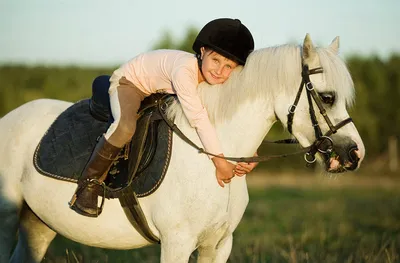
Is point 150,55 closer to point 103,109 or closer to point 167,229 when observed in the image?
point 103,109

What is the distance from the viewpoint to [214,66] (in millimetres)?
4383

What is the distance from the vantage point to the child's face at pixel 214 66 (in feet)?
14.3

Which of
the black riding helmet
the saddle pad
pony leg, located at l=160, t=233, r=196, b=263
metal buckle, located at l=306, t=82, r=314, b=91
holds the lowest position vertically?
pony leg, located at l=160, t=233, r=196, b=263

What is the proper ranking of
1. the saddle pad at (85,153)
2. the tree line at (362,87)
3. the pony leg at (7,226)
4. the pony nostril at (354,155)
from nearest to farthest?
the pony nostril at (354,155)
the saddle pad at (85,153)
the pony leg at (7,226)
the tree line at (362,87)

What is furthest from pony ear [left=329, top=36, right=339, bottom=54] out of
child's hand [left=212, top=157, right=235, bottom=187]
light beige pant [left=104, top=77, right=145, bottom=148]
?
light beige pant [left=104, top=77, right=145, bottom=148]

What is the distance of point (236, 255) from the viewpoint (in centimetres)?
727

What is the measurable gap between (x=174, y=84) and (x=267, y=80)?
71 cm

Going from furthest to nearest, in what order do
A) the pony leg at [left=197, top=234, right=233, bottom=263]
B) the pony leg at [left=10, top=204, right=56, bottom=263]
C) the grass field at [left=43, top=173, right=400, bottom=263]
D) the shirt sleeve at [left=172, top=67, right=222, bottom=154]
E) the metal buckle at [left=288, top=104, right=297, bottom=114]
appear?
the grass field at [left=43, top=173, right=400, bottom=263] → the pony leg at [left=10, top=204, right=56, bottom=263] → the pony leg at [left=197, top=234, right=233, bottom=263] → the shirt sleeve at [left=172, top=67, right=222, bottom=154] → the metal buckle at [left=288, top=104, right=297, bottom=114]

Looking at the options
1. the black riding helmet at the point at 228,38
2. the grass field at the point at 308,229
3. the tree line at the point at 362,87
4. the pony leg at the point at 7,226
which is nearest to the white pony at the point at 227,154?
the black riding helmet at the point at 228,38

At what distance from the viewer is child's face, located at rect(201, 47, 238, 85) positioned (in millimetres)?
4367

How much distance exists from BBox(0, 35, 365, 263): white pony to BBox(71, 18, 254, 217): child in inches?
4.5

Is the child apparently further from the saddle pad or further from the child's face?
the saddle pad

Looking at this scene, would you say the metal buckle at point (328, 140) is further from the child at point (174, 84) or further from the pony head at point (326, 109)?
the child at point (174, 84)

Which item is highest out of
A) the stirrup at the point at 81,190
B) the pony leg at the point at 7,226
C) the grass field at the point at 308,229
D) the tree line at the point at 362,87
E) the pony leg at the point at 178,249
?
the stirrup at the point at 81,190
